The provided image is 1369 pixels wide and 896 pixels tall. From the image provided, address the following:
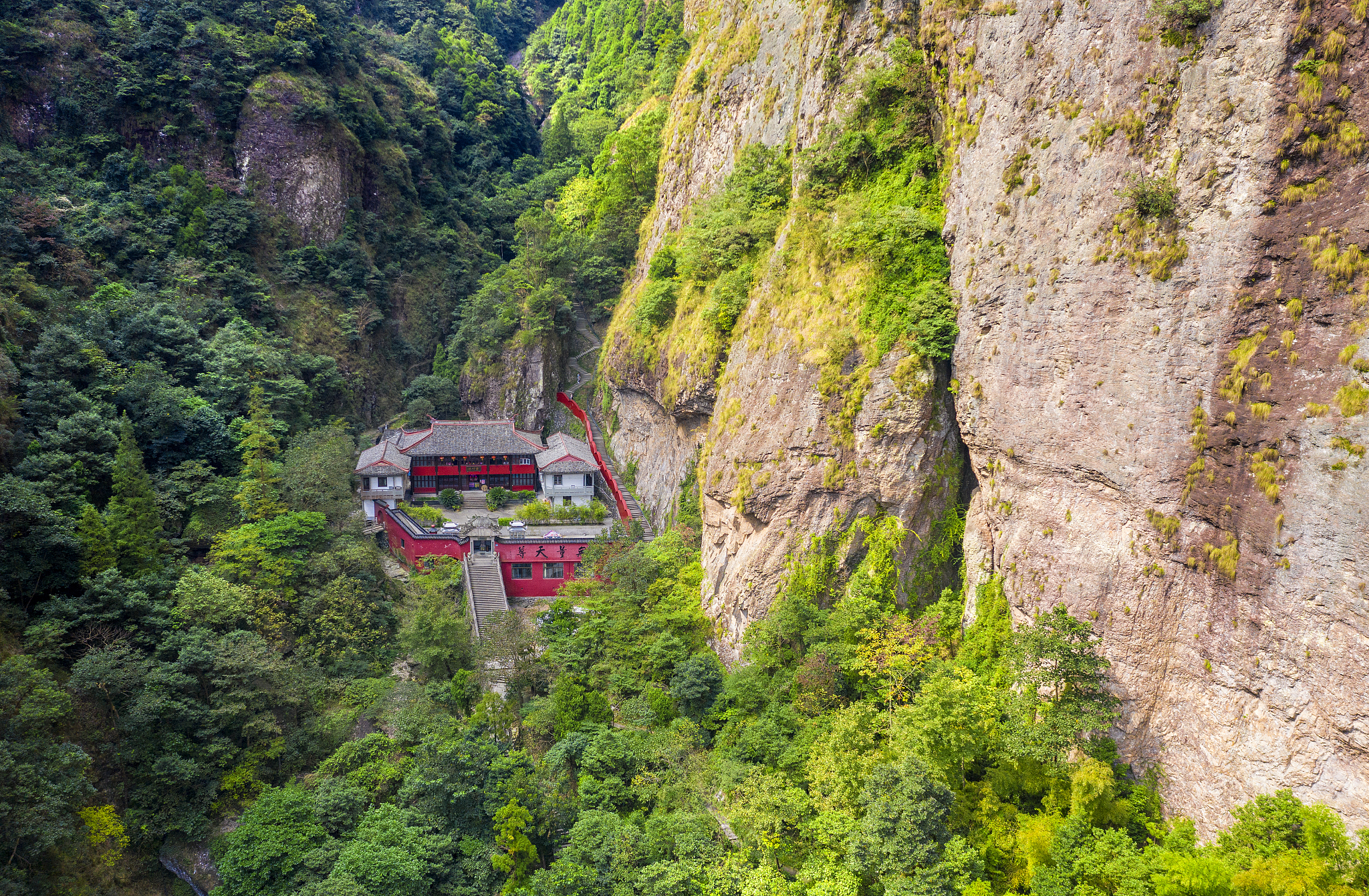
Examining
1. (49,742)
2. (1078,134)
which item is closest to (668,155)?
(1078,134)

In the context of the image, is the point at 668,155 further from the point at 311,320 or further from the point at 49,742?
the point at 49,742

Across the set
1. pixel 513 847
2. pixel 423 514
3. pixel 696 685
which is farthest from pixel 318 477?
pixel 696 685

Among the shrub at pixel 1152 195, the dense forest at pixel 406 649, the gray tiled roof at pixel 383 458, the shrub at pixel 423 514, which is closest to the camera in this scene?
the shrub at pixel 1152 195

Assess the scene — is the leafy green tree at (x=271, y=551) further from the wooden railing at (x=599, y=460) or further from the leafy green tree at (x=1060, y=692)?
the leafy green tree at (x=1060, y=692)

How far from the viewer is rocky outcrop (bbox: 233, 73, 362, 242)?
48906 millimetres

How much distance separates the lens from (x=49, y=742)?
1986 centimetres

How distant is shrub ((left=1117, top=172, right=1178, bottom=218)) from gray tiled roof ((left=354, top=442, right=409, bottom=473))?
1446 inches

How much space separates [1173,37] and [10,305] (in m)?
39.0

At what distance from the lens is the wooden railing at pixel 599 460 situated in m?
40.2

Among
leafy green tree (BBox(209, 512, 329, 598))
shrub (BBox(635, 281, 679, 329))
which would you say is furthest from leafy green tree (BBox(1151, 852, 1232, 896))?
leafy green tree (BBox(209, 512, 329, 598))

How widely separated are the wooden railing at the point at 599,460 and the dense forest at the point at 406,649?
406 centimetres

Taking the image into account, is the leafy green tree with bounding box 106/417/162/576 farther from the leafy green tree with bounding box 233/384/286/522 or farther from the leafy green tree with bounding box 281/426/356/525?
the leafy green tree with bounding box 281/426/356/525

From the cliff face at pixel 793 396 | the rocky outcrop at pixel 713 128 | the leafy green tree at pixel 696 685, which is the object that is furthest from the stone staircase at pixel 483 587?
the leafy green tree at pixel 696 685

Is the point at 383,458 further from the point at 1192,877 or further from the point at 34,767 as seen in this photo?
the point at 1192,877
